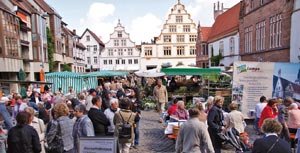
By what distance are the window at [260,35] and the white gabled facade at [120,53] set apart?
99.7 feet

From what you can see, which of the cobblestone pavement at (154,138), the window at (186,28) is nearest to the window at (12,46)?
the cobblestone pavement at (154,138)

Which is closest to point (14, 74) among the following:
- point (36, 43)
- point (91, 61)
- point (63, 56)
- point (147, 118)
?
point (36, 43)

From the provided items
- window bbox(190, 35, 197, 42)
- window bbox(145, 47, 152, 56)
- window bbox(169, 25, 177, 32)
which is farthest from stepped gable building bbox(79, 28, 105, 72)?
window bbox(190, 35, 197, 42)

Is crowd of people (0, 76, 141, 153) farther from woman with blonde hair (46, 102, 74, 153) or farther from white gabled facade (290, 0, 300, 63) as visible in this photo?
white gabled facade (290, 0, 300, 63)

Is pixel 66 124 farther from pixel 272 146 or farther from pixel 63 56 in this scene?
pixel 63 56

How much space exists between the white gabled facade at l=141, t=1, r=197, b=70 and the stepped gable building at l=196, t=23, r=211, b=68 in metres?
4.72

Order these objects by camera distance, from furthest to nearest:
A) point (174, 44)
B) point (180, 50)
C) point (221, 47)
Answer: point (180, 50) < point (174, 44) < point (221, 47)

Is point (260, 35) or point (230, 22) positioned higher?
point (230, 22)

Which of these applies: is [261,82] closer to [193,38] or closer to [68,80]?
[68,80]

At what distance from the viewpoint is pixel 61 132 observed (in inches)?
175

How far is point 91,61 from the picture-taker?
178 feet

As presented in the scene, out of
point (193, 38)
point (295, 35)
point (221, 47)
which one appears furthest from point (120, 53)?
point (295, 35)

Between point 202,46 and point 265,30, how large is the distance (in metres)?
21.8

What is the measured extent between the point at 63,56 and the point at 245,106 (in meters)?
31.1
